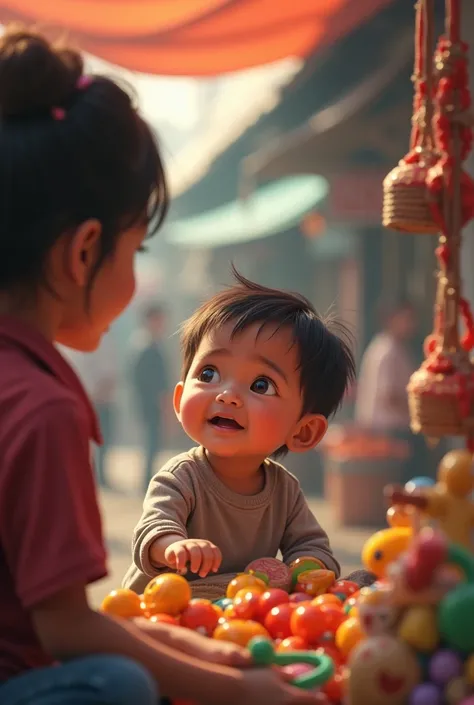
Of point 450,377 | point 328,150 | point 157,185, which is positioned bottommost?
point 450,377

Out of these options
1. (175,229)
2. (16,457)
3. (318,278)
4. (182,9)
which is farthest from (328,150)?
(16,457)

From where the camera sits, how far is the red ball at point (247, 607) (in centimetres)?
274

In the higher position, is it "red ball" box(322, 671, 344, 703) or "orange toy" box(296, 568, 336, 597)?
"orange toy" box(296, 568, 336, 597)

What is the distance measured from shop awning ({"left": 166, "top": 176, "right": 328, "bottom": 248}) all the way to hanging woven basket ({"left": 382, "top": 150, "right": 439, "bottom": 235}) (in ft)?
34.2

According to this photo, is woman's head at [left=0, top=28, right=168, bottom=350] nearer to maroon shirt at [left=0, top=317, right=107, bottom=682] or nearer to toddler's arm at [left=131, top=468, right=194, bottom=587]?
maroon shirt at [left=0, top=317, right=107, bottom=682]

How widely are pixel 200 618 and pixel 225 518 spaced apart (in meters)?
0.53

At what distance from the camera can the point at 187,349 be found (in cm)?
331

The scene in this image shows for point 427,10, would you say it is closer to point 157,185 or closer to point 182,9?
point 157,185

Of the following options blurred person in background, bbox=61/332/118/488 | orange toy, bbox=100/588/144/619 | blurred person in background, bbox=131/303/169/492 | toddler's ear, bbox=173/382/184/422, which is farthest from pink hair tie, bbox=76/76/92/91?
blurred person in background, bbox=131/303/169/492

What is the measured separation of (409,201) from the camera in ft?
9.24

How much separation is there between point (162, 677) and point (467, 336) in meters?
1.18

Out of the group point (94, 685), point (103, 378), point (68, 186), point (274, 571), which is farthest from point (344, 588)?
point (103, 378)

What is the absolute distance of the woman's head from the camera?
212cm

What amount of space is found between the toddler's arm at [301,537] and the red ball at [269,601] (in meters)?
0.47
